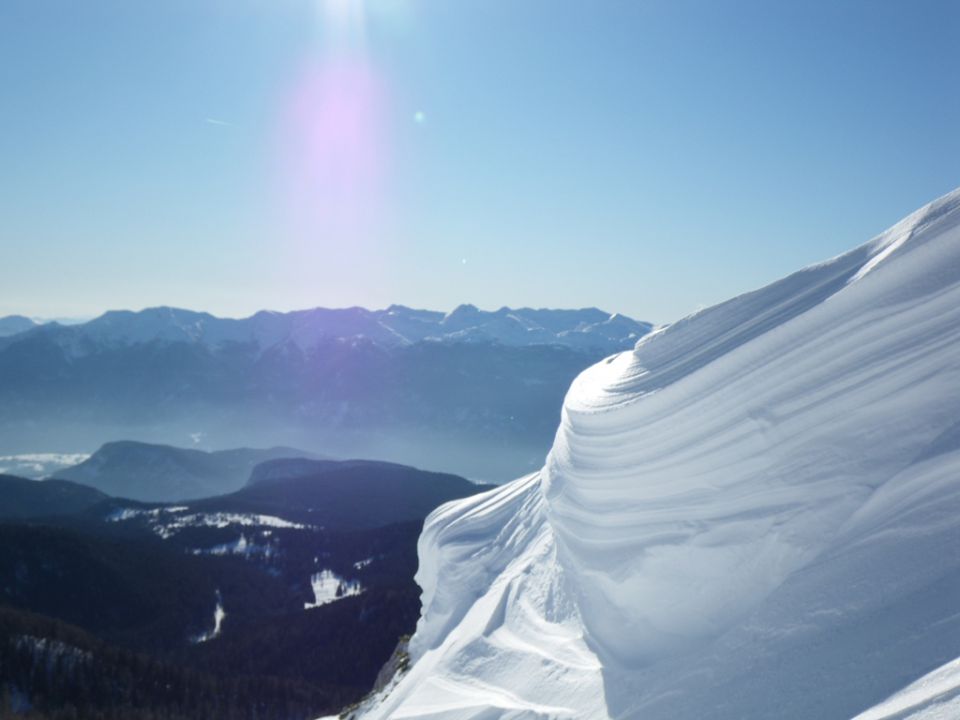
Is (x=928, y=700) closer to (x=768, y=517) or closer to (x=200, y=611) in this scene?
(x=768, y=517)

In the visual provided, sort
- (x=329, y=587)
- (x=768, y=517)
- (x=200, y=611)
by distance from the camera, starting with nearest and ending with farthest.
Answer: (x=768, y=517) < (x=200, y=611) < (x=329, y=587)

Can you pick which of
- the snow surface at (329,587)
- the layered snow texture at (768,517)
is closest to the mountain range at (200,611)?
the snow surface at (329,587)

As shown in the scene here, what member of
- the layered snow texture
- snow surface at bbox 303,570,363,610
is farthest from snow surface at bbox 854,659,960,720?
snow surface at bbox 303,570,363,610

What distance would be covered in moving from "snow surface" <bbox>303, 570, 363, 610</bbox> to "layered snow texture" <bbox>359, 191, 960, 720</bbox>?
404 feet

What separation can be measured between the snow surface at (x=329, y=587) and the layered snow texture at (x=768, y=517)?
4852 inches

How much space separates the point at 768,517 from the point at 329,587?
142m

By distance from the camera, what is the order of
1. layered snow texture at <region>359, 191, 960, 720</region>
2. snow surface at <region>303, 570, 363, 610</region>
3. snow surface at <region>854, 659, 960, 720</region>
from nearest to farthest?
snow surface at <region>854, 659, 960, 720</region> → layered snow texture at <region>359, 191, 960, 720</region> → snow surface at <region>303, 570, 363, 610</region>

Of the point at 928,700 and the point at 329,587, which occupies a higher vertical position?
the point at 928,700

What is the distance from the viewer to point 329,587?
139m

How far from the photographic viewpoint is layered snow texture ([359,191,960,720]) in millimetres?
7867

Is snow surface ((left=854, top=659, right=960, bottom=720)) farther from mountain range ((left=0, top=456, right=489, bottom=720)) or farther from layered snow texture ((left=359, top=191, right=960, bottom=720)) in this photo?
mountain range ((left=0, top=456, right=489, bottom=720))

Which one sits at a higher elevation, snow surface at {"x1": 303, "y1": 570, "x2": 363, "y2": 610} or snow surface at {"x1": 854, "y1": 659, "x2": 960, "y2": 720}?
snow surface at {"x1": 854, "y1": 659, "x2": 960, "y2": 720}

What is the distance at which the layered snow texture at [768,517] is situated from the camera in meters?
7.87

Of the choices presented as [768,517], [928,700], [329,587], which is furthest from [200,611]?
[928,700]
